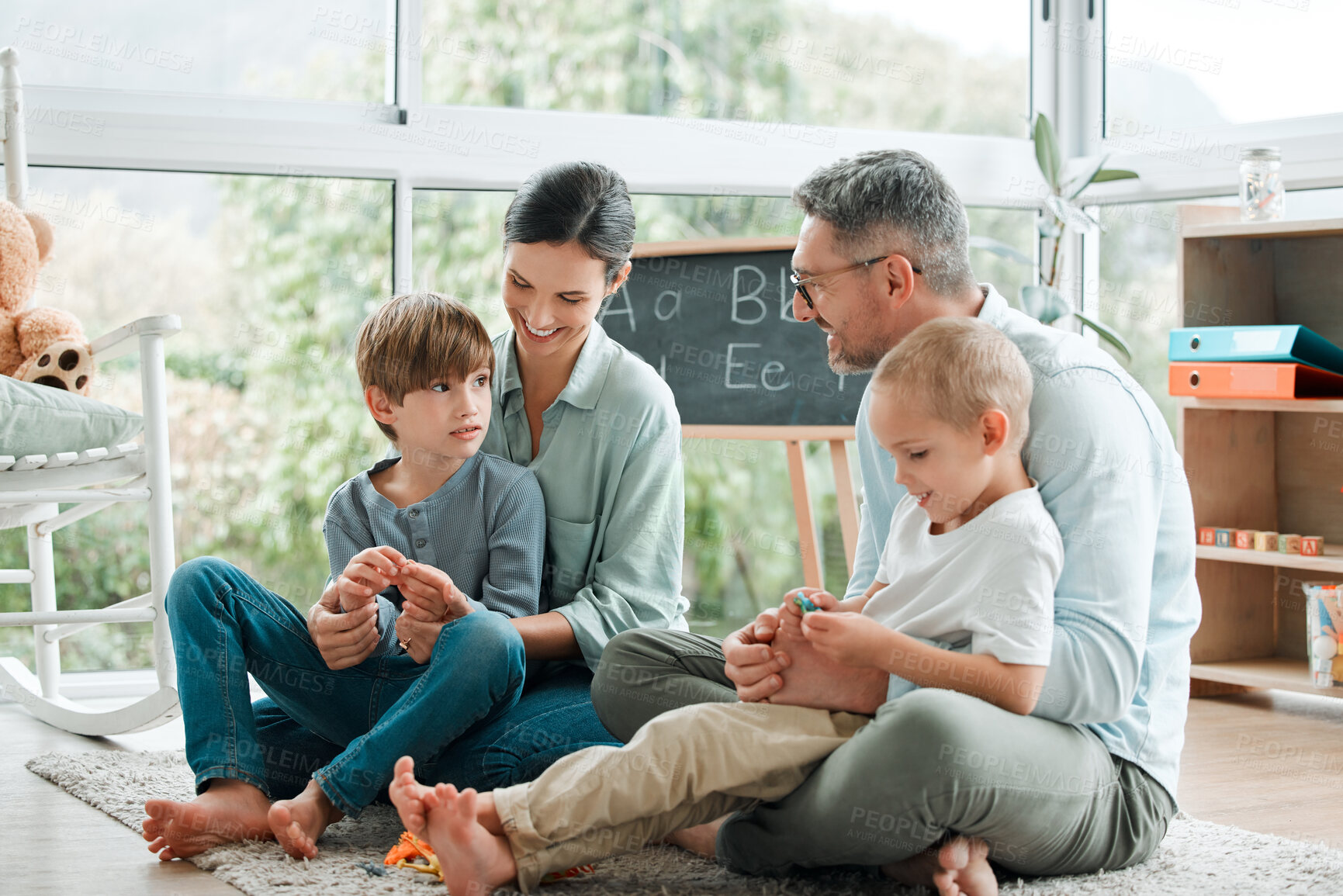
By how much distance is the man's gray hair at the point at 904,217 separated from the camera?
1.41 m

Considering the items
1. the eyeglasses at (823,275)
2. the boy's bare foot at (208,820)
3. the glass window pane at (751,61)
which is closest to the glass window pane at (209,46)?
the glass window pane at (751,61)

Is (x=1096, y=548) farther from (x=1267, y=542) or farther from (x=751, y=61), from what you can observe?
(x=751, y=61)

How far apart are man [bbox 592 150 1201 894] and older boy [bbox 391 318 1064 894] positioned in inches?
1.3

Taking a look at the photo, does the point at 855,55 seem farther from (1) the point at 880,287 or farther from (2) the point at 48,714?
(2) the point at 48,714

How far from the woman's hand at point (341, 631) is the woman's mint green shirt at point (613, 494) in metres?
0.28

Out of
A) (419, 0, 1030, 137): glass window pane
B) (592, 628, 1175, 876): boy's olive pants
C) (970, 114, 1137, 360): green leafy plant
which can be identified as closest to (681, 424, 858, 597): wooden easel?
(970, 114, 1137, 360): green leafy plant

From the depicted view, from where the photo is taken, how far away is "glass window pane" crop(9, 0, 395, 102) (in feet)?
7.66

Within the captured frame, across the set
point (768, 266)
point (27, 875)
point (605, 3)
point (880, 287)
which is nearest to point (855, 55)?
point (605, 3)

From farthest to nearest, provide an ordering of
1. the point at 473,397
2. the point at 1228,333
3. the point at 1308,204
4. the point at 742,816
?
the point at 1308,204 → the point at 1228,333 → the point at 473,397 → the point at 742,816

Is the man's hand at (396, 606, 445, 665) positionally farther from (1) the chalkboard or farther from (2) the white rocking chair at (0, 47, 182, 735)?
(1) the chalkboard

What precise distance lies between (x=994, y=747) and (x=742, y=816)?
30 centimetres

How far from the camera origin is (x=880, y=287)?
1.42 m

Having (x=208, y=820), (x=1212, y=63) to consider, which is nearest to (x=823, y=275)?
(x=208, y=820)

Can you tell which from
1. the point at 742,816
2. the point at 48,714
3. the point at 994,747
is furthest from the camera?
the point at 48,714
